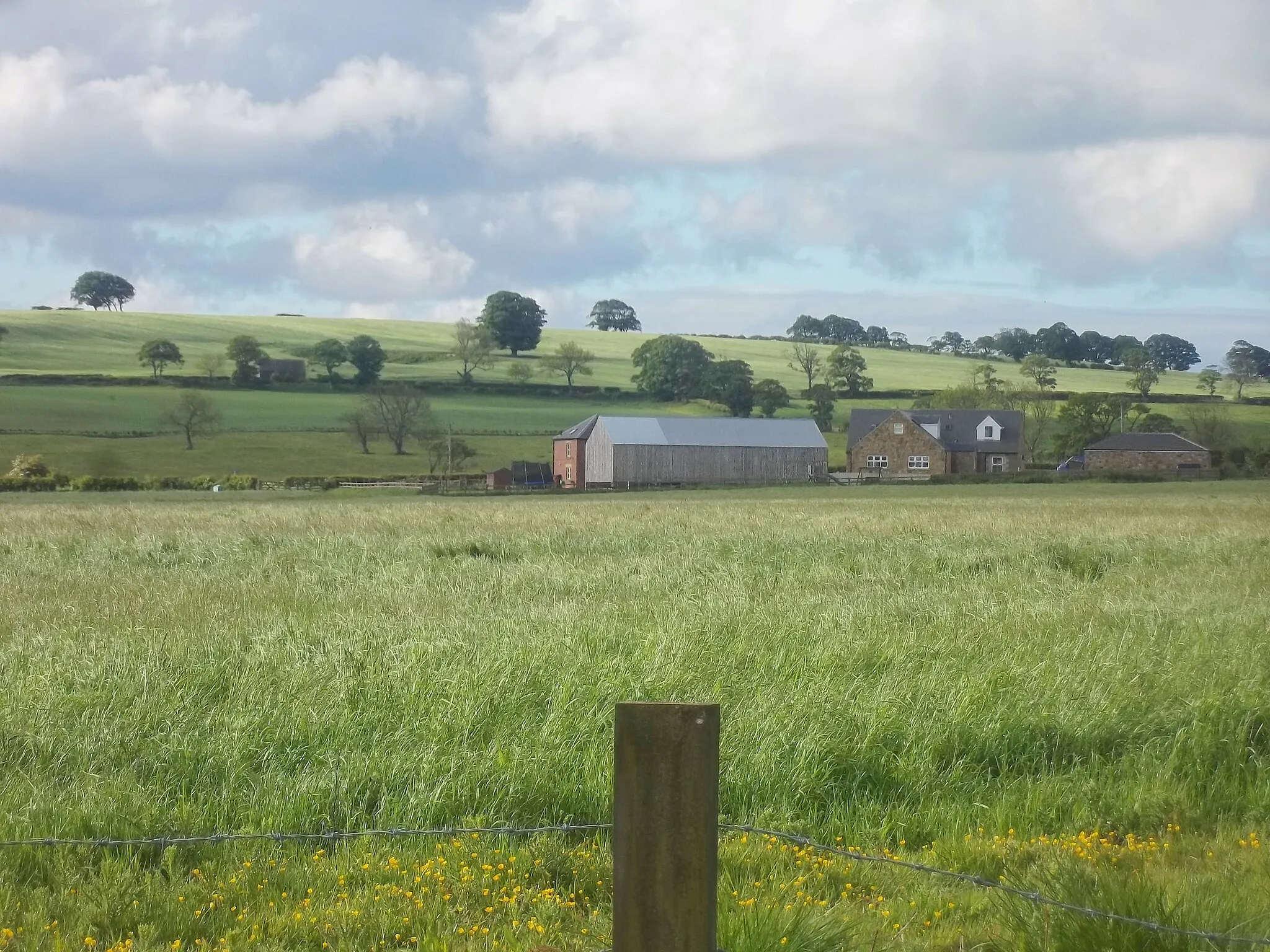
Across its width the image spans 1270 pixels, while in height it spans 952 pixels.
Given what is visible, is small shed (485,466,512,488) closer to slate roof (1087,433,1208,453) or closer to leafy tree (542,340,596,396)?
leafy tree (542,340,596,396)

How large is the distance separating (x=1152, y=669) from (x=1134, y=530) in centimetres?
2045

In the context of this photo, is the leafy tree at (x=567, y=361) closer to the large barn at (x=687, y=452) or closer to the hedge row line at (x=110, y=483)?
the large barn at (x=687, y=452)

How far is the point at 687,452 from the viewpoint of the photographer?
96.8 metres

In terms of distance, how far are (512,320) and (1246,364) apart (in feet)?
312

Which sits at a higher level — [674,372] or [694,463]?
[674,372]

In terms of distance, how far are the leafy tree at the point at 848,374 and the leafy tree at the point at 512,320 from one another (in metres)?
44.0

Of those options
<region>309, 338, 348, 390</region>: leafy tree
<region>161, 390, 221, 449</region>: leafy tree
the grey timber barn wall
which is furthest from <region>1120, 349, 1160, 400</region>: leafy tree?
<region>161, 390, 221, 449</region>: leafy tree

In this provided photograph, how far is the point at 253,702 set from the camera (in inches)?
332

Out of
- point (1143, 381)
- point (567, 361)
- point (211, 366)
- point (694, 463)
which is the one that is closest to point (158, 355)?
point (211, 366)

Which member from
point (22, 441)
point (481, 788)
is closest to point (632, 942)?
point (481, 788)

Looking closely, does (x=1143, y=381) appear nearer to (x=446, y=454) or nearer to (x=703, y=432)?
(x=703, y=432)

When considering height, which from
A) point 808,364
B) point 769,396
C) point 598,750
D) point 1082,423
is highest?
point 808,364

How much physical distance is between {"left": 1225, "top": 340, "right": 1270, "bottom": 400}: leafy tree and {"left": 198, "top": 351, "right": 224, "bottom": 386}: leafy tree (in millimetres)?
115785

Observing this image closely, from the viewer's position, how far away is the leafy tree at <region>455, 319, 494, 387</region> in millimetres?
145875
